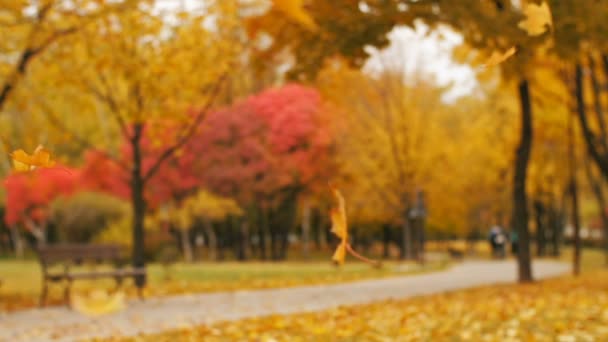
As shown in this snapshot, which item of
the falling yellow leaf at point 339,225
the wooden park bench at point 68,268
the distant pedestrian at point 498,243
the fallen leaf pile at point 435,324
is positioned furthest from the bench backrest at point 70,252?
the distant pedestrian at point 498,243

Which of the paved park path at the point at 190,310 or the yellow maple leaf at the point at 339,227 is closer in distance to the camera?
the yellow maple leaf at the point at 339,227

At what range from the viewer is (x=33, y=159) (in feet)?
6.84

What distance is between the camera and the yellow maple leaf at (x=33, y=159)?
2.07 meters

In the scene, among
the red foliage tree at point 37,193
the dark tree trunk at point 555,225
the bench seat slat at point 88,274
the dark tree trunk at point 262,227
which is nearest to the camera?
the bench seat slat at point 88,274

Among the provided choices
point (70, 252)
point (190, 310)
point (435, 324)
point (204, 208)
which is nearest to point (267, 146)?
point (204, 208)

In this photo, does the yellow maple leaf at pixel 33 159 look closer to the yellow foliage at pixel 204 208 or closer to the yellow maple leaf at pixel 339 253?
the yellow maple leaf at pixel 339 253

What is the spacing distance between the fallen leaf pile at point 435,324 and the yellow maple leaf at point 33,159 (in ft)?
14.7

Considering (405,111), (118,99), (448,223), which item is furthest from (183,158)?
(118,99)

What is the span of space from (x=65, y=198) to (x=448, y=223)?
2044 cm

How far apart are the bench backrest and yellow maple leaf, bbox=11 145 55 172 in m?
10.7

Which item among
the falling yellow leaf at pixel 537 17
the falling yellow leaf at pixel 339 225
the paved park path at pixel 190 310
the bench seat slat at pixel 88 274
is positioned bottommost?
the paved park path at pixel 190 310

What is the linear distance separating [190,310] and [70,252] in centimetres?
320

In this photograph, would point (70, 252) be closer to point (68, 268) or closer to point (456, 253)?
point (68, 268)

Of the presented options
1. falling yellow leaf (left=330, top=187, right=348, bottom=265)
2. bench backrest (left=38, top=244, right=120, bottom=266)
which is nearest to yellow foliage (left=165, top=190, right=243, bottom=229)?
bench backrest (left=38, top=244, right=120, bottom=266)
